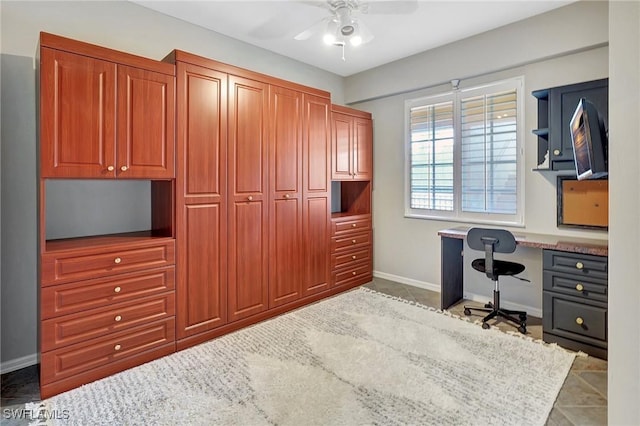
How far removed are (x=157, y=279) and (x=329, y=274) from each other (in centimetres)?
200

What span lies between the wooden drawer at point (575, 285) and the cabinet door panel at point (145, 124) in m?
3.19

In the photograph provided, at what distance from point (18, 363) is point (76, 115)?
6.14 feet

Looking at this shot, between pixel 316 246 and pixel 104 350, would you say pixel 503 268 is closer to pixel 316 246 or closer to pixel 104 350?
pixel 316 246

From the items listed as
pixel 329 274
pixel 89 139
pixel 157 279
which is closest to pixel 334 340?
pixel 329 274

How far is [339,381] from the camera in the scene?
2.24m

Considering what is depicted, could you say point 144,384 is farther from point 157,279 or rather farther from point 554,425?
point 554,425

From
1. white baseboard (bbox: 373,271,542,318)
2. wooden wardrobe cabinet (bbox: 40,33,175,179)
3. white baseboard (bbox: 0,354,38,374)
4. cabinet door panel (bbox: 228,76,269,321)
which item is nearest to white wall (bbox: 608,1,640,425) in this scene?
white baseboard (bbox: 373,271,542,318)

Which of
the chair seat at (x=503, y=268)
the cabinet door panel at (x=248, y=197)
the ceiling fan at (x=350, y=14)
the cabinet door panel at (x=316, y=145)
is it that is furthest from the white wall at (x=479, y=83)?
the cabinet door panel at (x=248, y=197)

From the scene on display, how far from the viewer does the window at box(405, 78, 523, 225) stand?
352cm

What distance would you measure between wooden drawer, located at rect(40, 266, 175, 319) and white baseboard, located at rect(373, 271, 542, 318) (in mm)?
2973

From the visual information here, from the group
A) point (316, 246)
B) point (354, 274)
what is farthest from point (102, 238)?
point (354, 274)

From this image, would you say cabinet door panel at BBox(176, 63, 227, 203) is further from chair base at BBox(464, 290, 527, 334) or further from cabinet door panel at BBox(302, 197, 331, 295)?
chair base at BBox(464, 290, 527, 334)

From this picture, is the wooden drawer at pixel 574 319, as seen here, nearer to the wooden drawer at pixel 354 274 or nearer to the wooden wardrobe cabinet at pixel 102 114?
the wooden drawer at pixel 354 274

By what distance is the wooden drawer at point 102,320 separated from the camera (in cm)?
210
